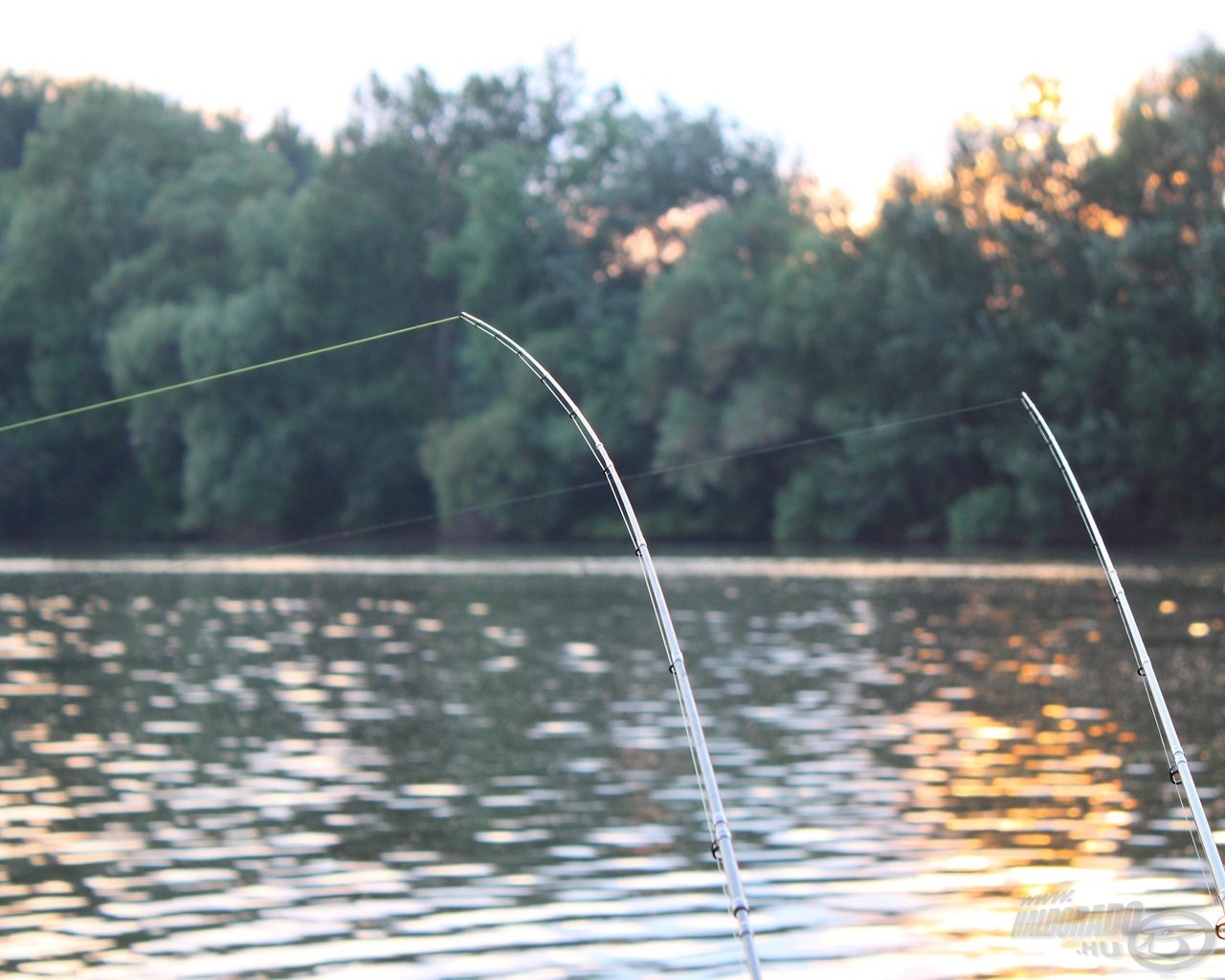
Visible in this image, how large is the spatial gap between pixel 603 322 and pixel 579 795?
5695cm

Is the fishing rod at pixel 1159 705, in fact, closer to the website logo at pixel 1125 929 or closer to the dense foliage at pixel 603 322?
the website logo at pixel 1125 929

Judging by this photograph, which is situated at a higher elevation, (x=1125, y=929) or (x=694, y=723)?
(x=694, y=723)

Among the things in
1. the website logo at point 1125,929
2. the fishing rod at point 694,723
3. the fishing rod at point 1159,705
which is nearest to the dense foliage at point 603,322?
the website logo at point 1125,929

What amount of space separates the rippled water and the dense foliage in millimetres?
24411

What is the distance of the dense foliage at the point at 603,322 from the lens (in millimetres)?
57000

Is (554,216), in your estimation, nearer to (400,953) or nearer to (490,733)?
(490,733)

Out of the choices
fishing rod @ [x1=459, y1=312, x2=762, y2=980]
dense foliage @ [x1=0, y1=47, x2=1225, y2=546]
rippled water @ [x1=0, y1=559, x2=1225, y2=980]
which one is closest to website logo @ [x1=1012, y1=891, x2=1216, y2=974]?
rippled water @ [x1=0, y1=559, x2=1225, y2=980]

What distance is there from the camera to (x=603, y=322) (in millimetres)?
73000

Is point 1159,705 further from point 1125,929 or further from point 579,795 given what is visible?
point 579,795

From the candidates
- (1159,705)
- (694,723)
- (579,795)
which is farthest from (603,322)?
(694,723)

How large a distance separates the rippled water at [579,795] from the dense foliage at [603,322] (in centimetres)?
2441

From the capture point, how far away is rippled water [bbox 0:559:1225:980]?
11641 mm

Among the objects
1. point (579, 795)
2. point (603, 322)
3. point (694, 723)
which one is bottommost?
point (579, 795)

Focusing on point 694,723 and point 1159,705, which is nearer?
point 694,723
